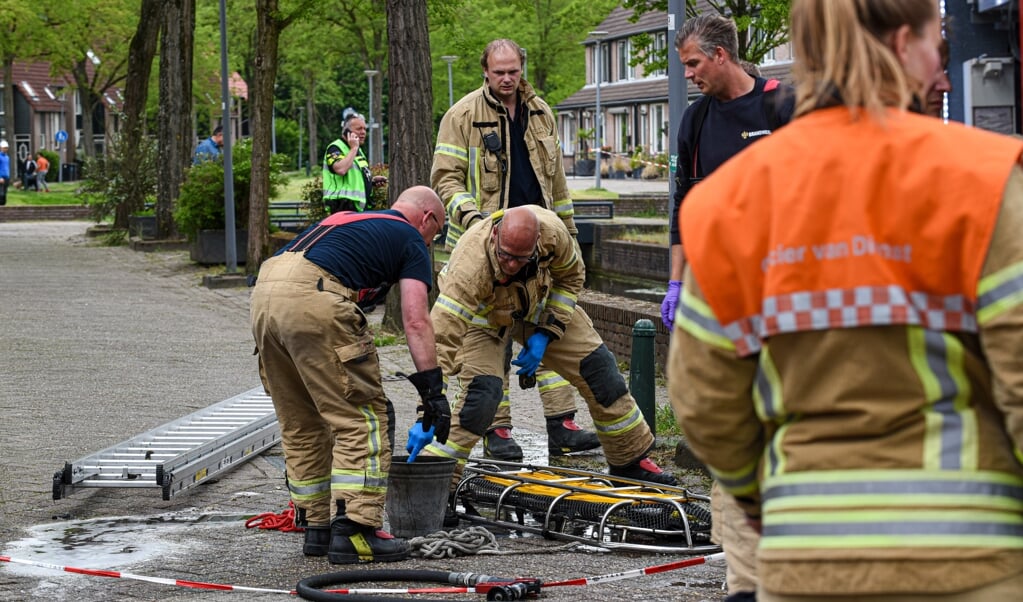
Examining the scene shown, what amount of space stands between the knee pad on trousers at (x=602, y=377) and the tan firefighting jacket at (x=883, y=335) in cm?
540

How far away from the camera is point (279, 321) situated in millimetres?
6215

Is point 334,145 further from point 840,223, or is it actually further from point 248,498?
point 840,223

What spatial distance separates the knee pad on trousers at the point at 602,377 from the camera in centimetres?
777

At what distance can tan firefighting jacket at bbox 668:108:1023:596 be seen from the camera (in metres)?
2.23

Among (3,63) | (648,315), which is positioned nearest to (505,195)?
(648,315)

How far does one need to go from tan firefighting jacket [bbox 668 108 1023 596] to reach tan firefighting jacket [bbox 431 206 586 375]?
189 inches

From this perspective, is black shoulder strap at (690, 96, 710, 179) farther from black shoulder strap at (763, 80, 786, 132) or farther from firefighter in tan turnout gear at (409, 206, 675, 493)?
firefighter in tan turnout gear at (409, 206, 675, 493)

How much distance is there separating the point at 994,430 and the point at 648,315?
30.4 feet

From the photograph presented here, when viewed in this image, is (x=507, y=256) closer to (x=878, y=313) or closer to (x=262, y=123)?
(x=878, y=313)

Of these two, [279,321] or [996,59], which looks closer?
[279,321]

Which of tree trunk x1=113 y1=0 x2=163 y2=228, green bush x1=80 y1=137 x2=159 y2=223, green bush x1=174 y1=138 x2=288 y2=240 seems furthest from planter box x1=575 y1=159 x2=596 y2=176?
green bush x1=174 y1=138 x2=288 y2=240

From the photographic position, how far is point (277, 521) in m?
6.98

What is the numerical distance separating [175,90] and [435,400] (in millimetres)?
20974

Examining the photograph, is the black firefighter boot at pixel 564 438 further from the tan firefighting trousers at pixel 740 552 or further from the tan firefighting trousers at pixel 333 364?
the tan firefighting trousers at pixel 740 552
